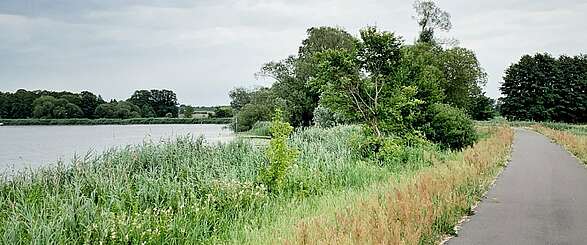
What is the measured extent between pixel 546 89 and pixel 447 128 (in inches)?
2543

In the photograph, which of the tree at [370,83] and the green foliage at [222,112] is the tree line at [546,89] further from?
the tree at [370,83]

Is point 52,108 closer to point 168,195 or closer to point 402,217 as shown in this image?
point 168,195

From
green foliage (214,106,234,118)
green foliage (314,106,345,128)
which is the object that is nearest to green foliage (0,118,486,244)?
green foliage (314,106,345,128)

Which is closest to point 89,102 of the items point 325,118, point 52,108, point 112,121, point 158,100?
point 112,121

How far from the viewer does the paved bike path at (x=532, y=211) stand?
307 inches

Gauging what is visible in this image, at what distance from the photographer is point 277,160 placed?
1264 centimetres

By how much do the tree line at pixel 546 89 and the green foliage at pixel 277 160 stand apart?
258 feet

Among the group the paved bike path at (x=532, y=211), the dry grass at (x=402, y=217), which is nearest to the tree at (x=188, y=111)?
the paved bike path at (x=532, y=211)

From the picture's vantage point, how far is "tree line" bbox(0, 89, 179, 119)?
33.3 metres

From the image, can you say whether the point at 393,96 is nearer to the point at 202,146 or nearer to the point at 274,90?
the point at 202,146

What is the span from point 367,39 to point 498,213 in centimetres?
1320

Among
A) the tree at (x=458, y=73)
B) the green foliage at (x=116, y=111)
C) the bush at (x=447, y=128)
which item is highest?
the tree at (x=458, y=73)

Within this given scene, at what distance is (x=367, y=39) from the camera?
21844 mm

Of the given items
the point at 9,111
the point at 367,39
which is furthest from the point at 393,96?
the point at 9,111
